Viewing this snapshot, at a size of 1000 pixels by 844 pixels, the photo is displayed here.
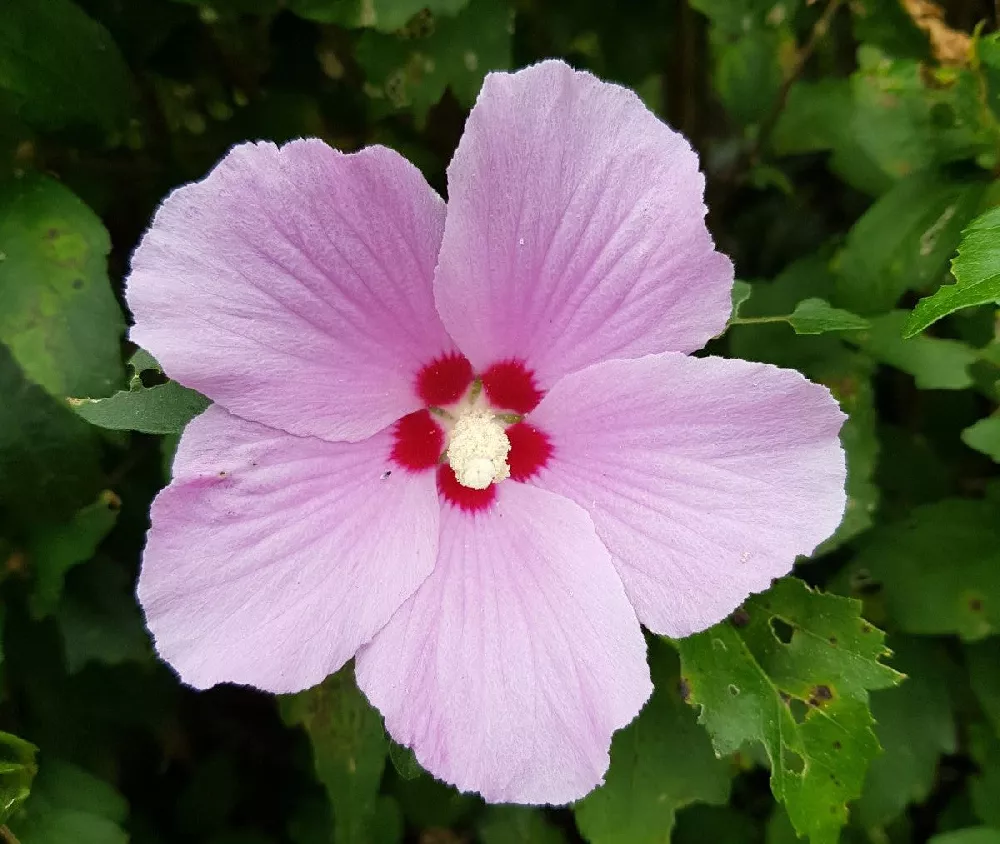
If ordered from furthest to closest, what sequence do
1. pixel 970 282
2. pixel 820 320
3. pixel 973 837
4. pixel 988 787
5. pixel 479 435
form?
pixel 988 787 → pixel 973 837 → pixel 820 320 → pixel 479 435 → pixel 970 282

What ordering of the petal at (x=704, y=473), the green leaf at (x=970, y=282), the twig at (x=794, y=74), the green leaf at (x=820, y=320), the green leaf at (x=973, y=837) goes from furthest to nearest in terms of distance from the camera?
the twig at (x=794, y=74) → the green leaf at (x=973, y=837) → the green leaf at (x=820, y=320) → the petal at (x=704, y=473) → the green leaf at (x=970, y=282)

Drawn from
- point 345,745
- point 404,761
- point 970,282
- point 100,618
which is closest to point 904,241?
point 970,282

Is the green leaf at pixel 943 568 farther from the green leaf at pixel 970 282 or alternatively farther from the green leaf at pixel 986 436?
the green leaf at pixel 970 282

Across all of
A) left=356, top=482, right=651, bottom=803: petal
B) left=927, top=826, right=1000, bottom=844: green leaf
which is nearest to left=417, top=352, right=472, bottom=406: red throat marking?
left=356, top=482, right=651, bottom=803: petal

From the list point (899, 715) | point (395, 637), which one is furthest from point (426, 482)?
point (899, 715)

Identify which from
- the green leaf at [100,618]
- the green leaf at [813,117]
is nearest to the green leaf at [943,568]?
the green leaf at [813,117]

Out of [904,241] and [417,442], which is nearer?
[417,442]

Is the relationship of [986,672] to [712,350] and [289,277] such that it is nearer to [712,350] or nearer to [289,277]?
[712,350]
